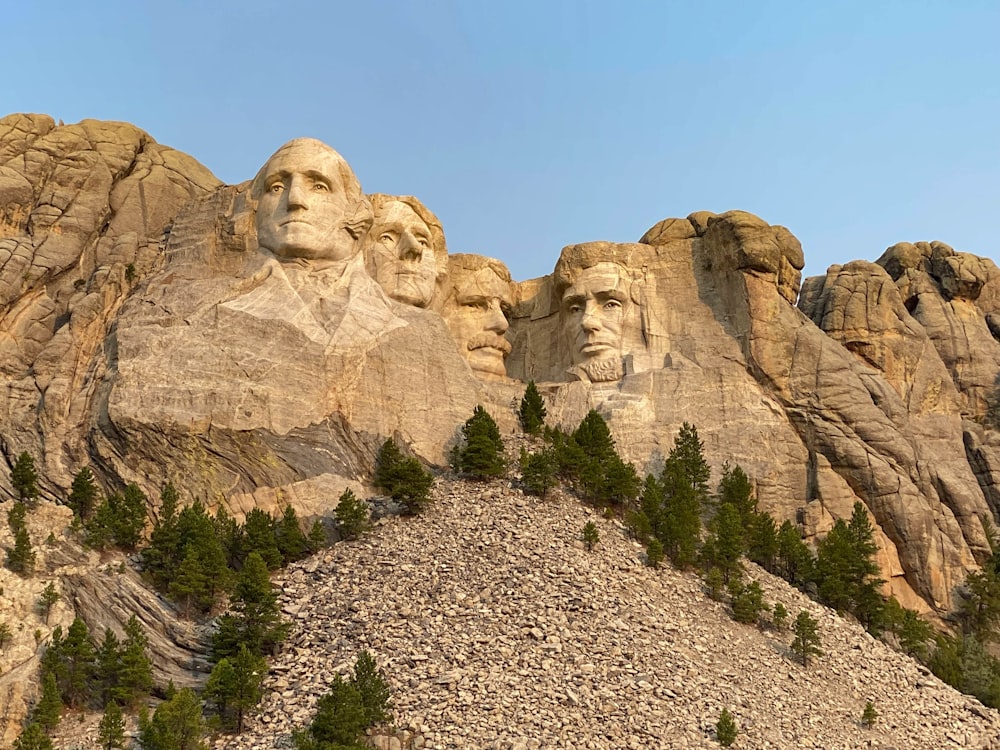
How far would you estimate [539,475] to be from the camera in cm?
4188

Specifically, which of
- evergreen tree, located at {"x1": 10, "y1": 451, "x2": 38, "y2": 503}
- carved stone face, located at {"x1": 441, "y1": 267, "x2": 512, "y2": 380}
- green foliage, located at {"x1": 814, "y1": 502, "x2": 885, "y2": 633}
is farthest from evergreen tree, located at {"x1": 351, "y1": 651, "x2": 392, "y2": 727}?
carved stone face, located at {"x1": 441, "y1": 267, "x2": 512, "y2": 380}

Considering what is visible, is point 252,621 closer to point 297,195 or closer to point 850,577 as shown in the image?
point 297,195

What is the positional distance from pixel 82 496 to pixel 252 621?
720 cm

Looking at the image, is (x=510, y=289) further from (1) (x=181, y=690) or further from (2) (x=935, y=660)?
(1) (x=181, y=690)

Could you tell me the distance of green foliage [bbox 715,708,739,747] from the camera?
32.9m

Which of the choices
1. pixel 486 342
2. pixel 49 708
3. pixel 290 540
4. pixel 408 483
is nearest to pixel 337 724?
pixel 49 708

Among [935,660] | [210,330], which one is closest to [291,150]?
[210,330]

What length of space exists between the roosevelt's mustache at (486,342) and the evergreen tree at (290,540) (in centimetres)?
1238

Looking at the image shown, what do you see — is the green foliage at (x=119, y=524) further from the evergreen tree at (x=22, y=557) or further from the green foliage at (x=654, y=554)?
the green foliage at (x=654, y=554)

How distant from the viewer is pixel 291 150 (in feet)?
153

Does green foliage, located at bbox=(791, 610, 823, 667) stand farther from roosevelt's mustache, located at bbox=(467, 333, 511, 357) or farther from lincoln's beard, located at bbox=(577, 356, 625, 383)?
roosevelt's mustache, located at bbox=(467, 333, 511, 357)

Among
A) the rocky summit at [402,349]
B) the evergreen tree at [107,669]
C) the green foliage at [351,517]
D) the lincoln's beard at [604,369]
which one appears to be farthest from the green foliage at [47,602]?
the lincoln's beard at [604,369]

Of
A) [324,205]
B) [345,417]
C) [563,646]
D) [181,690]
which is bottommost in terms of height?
[181,690]

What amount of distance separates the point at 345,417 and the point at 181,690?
1074cm
